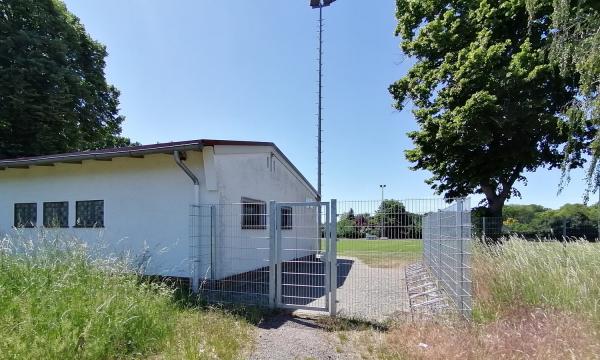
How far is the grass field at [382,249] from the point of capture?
23.9 feet

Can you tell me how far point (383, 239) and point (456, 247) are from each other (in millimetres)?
1495

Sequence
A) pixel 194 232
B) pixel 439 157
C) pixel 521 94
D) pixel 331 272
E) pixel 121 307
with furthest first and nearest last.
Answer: pixel 439 157, pixel 521 94, pixel 194 232, pixel 331 272, pixel 121 307

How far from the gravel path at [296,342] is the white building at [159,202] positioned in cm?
163

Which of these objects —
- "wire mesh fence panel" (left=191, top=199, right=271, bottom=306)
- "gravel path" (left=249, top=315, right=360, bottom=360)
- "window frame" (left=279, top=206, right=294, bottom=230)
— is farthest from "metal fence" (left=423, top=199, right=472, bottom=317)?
"window frame" (left=279, top=206, right=294, bottom=230)

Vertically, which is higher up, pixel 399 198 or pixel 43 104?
pixel 43 104

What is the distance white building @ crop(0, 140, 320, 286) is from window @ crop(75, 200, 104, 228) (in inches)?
1.1

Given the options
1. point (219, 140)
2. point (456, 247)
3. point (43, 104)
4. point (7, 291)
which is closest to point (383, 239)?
point (456, 247)

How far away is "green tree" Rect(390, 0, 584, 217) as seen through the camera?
50.0ft

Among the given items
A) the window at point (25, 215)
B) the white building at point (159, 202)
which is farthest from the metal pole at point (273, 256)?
the window at point (25, 215)

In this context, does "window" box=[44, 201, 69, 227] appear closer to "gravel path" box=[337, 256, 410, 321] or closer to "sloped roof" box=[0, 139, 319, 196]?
"sloped roof" box=[0, 139, 319, 196]

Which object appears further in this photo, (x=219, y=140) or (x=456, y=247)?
(x=219, y=140)

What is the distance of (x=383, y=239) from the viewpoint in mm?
7332

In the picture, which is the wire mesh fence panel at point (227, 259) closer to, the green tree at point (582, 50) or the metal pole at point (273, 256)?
the metal pole at point (273, 256)

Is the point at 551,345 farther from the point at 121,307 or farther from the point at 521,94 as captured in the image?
the point at 521,94
